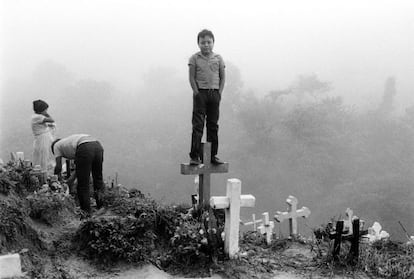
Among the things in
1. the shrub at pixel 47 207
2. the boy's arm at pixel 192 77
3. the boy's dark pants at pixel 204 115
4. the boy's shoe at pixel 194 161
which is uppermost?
the boy's arm at pixel 192 77

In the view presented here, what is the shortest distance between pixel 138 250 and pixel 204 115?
8.18 feet

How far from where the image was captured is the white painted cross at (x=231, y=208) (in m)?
4.48

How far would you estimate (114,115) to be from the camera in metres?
35.7

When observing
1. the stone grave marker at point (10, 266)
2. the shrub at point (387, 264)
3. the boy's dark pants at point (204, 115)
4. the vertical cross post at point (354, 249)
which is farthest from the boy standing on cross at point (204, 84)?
the stone grave marker at point (10, 266)

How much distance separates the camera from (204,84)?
19.9ft

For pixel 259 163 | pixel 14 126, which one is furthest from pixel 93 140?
pixel 14 126

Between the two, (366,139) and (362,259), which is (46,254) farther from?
(366,139)

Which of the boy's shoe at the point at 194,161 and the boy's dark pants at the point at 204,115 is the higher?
the boy's dark pants at the point at 204,115

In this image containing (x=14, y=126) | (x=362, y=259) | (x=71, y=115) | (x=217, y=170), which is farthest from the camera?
(x=71, y=115)

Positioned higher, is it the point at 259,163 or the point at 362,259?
the point at 362,259

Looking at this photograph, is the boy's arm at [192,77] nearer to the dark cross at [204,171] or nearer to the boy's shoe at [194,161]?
the dark cross at [204,171]

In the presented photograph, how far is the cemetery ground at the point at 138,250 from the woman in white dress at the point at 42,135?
2.20 m

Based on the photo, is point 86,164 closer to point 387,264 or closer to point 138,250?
Result: point 138,250

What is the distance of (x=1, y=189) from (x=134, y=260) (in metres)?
2.19
